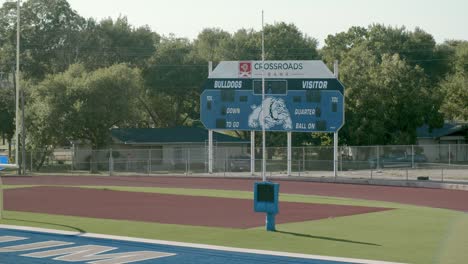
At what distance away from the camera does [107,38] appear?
94375mm

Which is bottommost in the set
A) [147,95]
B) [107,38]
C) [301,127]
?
[301,127]

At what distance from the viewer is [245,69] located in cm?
4578

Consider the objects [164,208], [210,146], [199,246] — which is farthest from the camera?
[210,146]

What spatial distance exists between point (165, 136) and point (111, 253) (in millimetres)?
48895

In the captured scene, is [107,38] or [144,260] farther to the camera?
[107,38]

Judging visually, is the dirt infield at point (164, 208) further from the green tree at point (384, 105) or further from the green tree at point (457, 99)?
the green tree at point (457, 99)

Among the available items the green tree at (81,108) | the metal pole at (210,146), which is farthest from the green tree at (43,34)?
the metal pole at (210,146)

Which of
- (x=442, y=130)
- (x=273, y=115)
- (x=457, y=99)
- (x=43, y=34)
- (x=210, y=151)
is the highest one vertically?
(x=43, y=34)

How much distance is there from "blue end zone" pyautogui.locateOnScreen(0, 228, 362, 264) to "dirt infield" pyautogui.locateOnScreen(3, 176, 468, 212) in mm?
15423

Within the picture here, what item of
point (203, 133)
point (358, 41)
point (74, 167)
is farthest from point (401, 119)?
point (358, 41)

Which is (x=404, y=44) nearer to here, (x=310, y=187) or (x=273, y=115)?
(x=273, y=115)

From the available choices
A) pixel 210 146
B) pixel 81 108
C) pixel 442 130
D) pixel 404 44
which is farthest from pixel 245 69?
pixel 404 44

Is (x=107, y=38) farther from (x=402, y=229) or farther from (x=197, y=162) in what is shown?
(x=402, y=229)

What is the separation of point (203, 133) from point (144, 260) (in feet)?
168
